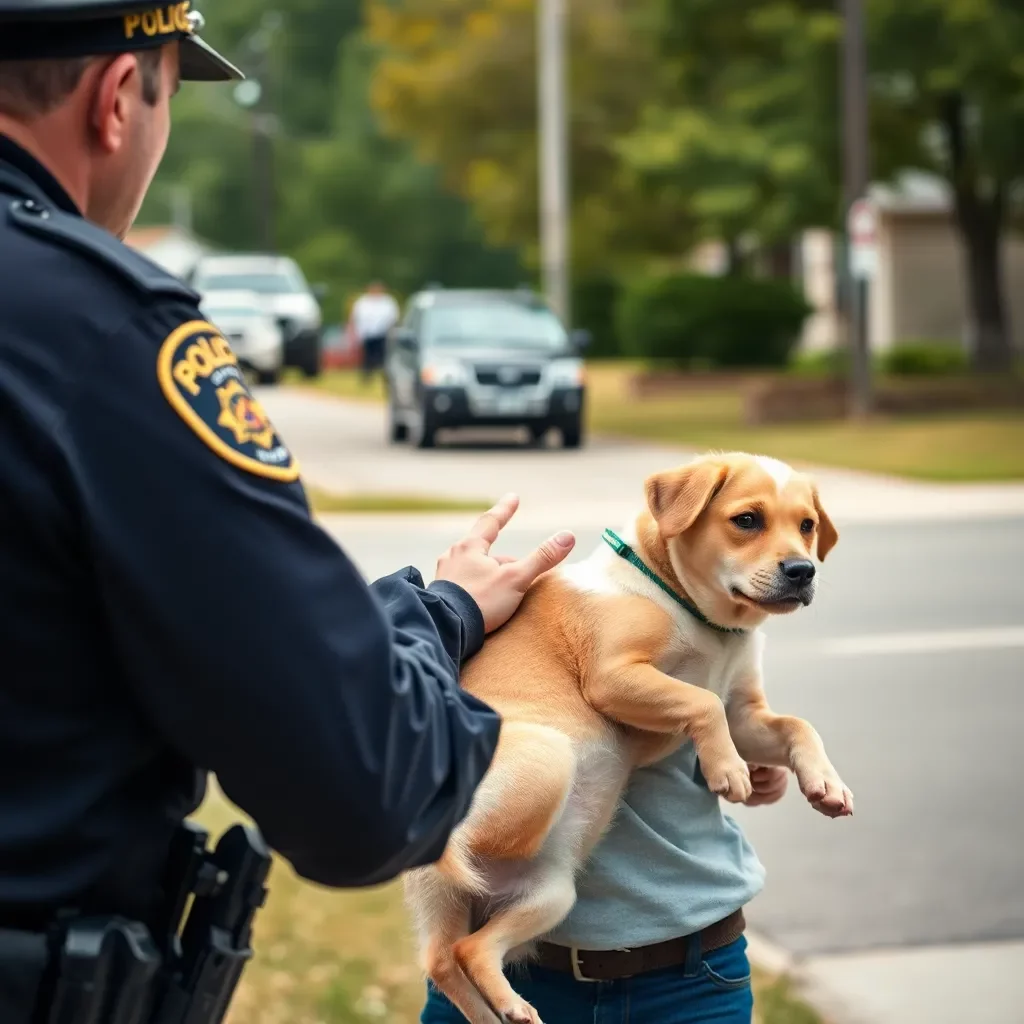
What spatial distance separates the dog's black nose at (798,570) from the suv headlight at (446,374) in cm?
1973

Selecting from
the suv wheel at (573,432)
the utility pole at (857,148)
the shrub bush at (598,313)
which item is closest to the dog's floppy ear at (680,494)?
the suv wheel at (573,432)

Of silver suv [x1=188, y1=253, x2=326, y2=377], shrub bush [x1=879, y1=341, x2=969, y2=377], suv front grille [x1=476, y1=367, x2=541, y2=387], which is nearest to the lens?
suv front grille [x1=476, y1=367, x2=541, y2=387]

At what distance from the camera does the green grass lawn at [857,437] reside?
19.8 m

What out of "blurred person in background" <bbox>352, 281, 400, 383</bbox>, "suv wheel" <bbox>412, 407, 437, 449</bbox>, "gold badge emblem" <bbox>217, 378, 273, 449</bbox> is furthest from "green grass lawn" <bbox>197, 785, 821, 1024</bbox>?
"blurred person in background" <bbox>352, 281, 400, 383</bbox>

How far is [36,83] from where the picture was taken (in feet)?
5.56

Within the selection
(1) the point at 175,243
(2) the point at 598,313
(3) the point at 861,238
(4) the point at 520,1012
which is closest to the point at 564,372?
(3) the point at 861,238

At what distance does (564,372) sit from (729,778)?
793 inches

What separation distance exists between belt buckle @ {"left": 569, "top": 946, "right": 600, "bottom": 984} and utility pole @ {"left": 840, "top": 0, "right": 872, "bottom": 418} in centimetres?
2298

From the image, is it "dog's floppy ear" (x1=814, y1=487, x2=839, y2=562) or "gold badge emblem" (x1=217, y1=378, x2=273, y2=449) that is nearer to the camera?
"gold badge emblem" (x1=217, y1=378, x2=273, y2=449)

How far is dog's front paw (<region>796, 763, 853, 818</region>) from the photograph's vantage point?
8.09 ft

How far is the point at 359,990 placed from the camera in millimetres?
5105

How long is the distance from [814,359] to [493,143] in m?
9.30

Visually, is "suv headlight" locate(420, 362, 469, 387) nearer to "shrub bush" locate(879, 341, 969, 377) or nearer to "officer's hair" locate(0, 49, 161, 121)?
"shrub bush" locate(879, 341, 969, 377)

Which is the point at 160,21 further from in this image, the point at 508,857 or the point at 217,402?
the point at 508,857
